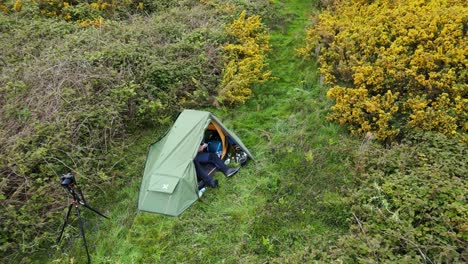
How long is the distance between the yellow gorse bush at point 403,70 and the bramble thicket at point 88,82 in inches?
103

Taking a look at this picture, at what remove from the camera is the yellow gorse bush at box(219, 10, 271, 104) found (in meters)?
9.87

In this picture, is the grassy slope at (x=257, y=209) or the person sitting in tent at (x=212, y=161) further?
the person sitting in tent at (x=212, y=161)

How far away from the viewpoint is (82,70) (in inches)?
358

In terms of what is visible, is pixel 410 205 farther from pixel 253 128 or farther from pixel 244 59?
pixel 244 59

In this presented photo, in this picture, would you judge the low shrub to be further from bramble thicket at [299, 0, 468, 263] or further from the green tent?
the green tent

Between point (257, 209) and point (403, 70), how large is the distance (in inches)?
178

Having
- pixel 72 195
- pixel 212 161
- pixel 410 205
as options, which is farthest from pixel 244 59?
pixel 410 205

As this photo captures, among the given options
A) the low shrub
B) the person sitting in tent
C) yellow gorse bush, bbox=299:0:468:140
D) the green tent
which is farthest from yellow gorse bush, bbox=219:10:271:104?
the low shrub

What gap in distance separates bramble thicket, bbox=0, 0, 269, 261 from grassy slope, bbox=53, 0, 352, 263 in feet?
2.48

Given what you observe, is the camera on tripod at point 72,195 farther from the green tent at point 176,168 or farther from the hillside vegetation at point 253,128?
the green tent at point 176,168

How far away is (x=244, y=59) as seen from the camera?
417 inches

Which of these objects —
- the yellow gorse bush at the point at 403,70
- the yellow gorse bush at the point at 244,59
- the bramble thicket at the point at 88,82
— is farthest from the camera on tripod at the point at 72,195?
the yellow gorse bush at the point at 403,70

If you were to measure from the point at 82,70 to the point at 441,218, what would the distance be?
818cm

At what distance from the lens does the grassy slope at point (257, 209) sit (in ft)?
20.9
